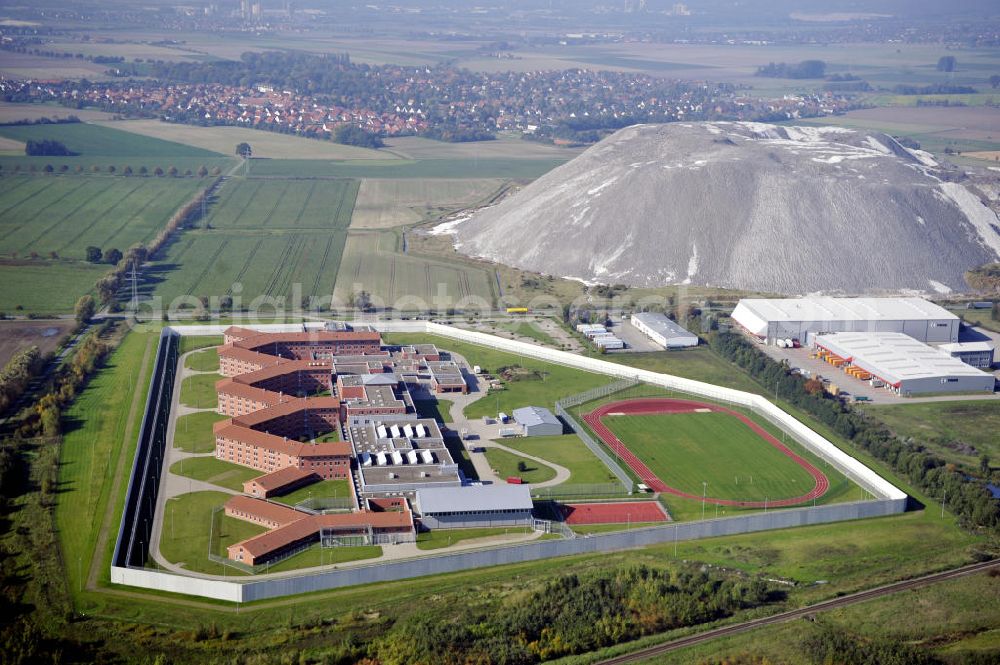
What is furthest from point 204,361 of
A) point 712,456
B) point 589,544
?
point 589,544

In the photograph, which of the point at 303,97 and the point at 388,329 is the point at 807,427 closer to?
the point at 388,329

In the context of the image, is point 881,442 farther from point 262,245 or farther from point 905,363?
point 262,245

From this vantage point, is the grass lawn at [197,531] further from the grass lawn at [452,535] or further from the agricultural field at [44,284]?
the agricultural field at [44,284]

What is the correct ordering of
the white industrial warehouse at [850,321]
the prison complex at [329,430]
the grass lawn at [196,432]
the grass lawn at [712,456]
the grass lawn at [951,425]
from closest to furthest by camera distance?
the prison complex at [329,430], the grass lawn at [712,456], the grass lawn at [196,432], the grass lawn at [951,425], the white industrial warehouse at [850,321]

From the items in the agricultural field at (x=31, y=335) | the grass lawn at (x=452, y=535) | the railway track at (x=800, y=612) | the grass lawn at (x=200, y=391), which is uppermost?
the agricultural field at (x=31, y=335)

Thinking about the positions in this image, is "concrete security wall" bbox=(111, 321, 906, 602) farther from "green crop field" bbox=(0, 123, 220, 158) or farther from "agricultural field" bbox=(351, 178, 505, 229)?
"green crop field" bbox=(0, 123, 220, 158)

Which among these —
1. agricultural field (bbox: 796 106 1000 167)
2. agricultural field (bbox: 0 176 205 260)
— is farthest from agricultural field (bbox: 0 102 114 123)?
agricultural field (bbox: 796 106 1000 167)

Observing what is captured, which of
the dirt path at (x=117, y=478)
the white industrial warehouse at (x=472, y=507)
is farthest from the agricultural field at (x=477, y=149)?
the white industrial warehouse at (x=472, y=507)
